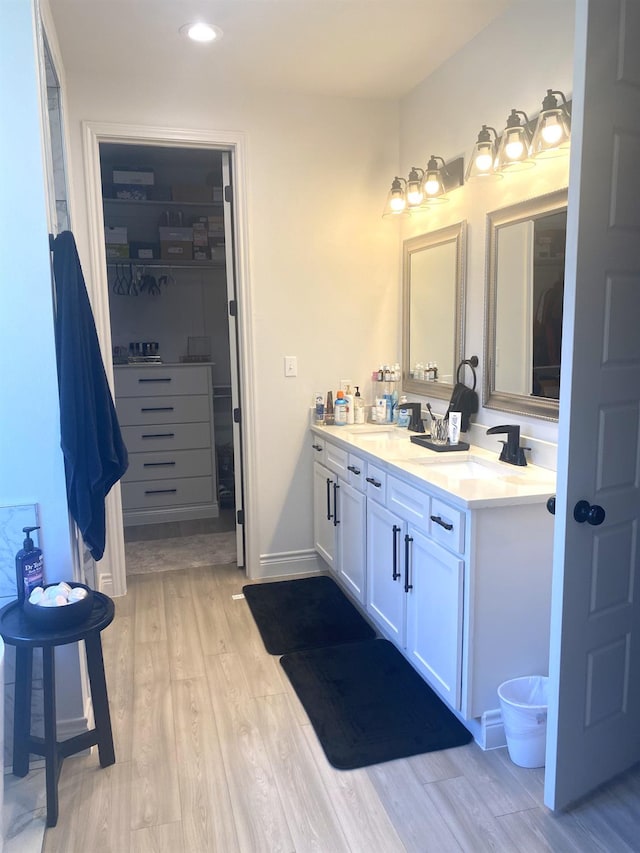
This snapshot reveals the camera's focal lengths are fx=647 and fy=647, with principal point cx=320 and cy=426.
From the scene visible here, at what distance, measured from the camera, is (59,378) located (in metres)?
2.07

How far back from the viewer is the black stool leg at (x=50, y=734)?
1.89 meters

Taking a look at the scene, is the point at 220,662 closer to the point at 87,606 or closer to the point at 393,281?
the point at 87,606

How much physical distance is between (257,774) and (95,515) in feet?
3.32

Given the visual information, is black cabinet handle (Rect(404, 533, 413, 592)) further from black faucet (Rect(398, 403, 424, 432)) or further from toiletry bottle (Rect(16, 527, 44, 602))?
toiletry bottle (Rect(16, 527, 44, 602))

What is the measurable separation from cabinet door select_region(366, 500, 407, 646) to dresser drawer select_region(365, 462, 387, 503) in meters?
Answer: 0.04

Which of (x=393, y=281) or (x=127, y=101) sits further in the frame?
(x=393, y=281)

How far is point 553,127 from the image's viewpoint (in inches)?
88.5

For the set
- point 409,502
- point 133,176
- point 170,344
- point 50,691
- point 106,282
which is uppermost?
point 133,176

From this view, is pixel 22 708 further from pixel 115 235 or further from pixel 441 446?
pixel 115 235

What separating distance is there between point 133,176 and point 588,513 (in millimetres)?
4332

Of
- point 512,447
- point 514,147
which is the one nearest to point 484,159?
point 514,147

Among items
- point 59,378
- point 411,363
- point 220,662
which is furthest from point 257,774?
point 411,363

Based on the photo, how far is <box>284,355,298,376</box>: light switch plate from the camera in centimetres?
362

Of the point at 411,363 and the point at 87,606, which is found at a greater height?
the point at 411,363
